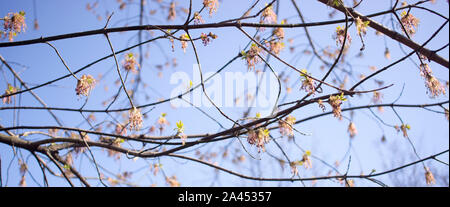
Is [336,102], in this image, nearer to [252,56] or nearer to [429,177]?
[252,56]

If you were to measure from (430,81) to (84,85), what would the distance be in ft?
7.57

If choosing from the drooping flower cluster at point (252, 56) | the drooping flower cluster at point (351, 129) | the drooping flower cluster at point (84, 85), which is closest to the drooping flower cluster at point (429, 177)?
the drooping flower cluster at point (351, 129)

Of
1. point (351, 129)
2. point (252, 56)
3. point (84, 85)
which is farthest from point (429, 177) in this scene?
point (84, 85)

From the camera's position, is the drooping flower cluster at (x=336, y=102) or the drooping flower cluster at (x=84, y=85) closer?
the drooping flower cluster at (x=336, y=102)

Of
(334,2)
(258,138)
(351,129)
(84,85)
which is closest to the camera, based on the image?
(334,2)

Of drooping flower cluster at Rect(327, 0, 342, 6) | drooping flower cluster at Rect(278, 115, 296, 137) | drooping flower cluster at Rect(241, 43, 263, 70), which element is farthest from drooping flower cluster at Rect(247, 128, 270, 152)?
drooping flower cluster at Rect(327, 0, 342, 6)

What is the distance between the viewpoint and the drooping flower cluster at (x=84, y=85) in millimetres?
2059

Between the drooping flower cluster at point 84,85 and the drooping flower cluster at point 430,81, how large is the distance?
2246 millimetres

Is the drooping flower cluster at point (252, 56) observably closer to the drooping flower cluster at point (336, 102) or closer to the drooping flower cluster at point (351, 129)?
the drooping flower cluster at point (336, 102)

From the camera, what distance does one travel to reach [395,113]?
243 cm

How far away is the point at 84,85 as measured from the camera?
2.07 meters
